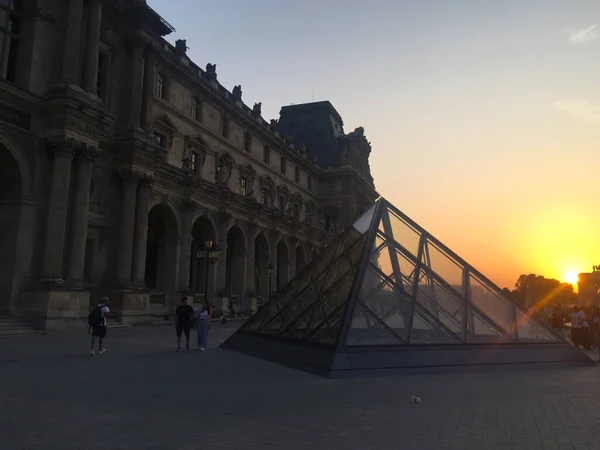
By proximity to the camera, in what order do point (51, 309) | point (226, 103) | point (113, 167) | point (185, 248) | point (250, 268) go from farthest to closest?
point (250, 268), point (226, 103), point (185, 248), point (113, 167), point (51, 309)

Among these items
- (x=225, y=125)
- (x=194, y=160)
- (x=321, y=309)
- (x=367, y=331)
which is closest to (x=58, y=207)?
(x=321, y=309)

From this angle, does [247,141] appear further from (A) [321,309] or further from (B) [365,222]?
(A) [321,309]

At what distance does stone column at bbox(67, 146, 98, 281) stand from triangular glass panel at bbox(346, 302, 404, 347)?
14682 mm

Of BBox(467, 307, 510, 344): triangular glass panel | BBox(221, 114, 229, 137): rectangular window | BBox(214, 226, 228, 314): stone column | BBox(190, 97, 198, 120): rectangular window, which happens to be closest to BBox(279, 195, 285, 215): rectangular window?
BBox(221, 114, 229, 137): rectangular window

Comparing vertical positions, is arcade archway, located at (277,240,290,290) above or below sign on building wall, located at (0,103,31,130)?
below

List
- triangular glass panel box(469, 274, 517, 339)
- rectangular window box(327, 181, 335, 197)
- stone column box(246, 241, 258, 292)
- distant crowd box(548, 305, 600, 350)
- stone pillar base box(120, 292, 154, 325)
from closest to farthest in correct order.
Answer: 1. triangular glass panel box(469, 274, 517, 339)
2. distant crowd box(548, 305, 600, 350)
3. stone pillar base box(120, 292, 154, 325)
4. stone column box(246, 241, 258, 292)
5. rectangular window box(327, 181, 335, 197)

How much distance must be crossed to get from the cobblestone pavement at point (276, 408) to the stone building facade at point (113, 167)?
1019cm

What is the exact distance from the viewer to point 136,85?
25688 millimetres

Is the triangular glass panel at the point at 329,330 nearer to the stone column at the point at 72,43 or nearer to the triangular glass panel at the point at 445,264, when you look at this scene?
the triangular glass panel at the point at 445,264

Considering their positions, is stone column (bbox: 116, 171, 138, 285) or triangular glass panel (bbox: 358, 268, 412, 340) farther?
stone column (bbox: 116, 171, 138, 285)

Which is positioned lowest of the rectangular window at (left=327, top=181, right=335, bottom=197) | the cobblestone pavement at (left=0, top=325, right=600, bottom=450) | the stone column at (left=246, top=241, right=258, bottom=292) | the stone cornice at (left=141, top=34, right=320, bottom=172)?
the cobblestone pavement at (left=0, top=325, right=600, bottom=450)

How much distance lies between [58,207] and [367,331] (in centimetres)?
1525

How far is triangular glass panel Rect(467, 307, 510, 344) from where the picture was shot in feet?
37.7

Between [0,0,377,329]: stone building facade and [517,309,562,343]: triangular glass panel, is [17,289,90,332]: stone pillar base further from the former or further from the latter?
[517,309,562,343]: triangular glass panel
